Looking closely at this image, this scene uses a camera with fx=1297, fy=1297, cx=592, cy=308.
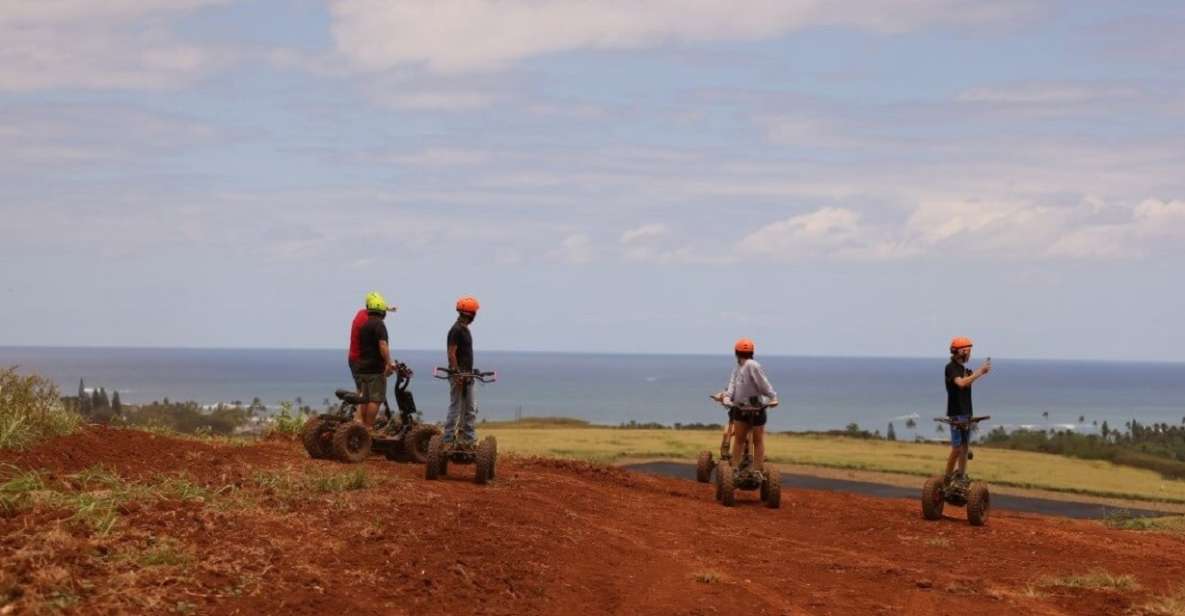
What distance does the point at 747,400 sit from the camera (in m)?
17.8

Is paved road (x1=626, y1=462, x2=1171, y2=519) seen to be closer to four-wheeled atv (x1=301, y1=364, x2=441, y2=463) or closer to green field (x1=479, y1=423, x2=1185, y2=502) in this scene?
green field (x1=479, y1=423, x2=1185, y2=502)

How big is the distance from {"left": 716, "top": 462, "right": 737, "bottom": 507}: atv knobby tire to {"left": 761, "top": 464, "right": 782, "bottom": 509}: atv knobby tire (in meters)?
0.47

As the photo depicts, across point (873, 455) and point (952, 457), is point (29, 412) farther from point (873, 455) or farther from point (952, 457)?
point (873, 455)

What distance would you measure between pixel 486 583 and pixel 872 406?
16977 cm

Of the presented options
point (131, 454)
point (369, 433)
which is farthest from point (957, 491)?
point (131, 454)

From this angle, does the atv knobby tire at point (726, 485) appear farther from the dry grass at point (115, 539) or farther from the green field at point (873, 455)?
the green field at point (873, 455)

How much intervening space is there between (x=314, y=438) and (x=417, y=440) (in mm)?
1470

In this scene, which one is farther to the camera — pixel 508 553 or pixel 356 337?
pixel 356 337

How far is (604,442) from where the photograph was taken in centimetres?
3397

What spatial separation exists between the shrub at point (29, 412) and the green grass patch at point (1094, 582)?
1053 cm

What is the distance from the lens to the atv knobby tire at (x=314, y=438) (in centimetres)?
1650

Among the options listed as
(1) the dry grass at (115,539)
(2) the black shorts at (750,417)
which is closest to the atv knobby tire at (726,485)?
(2) the black shorts at (750,417)

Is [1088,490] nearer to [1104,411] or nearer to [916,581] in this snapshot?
[916,581]

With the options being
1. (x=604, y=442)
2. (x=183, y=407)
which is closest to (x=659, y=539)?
(x=604, y=442)
